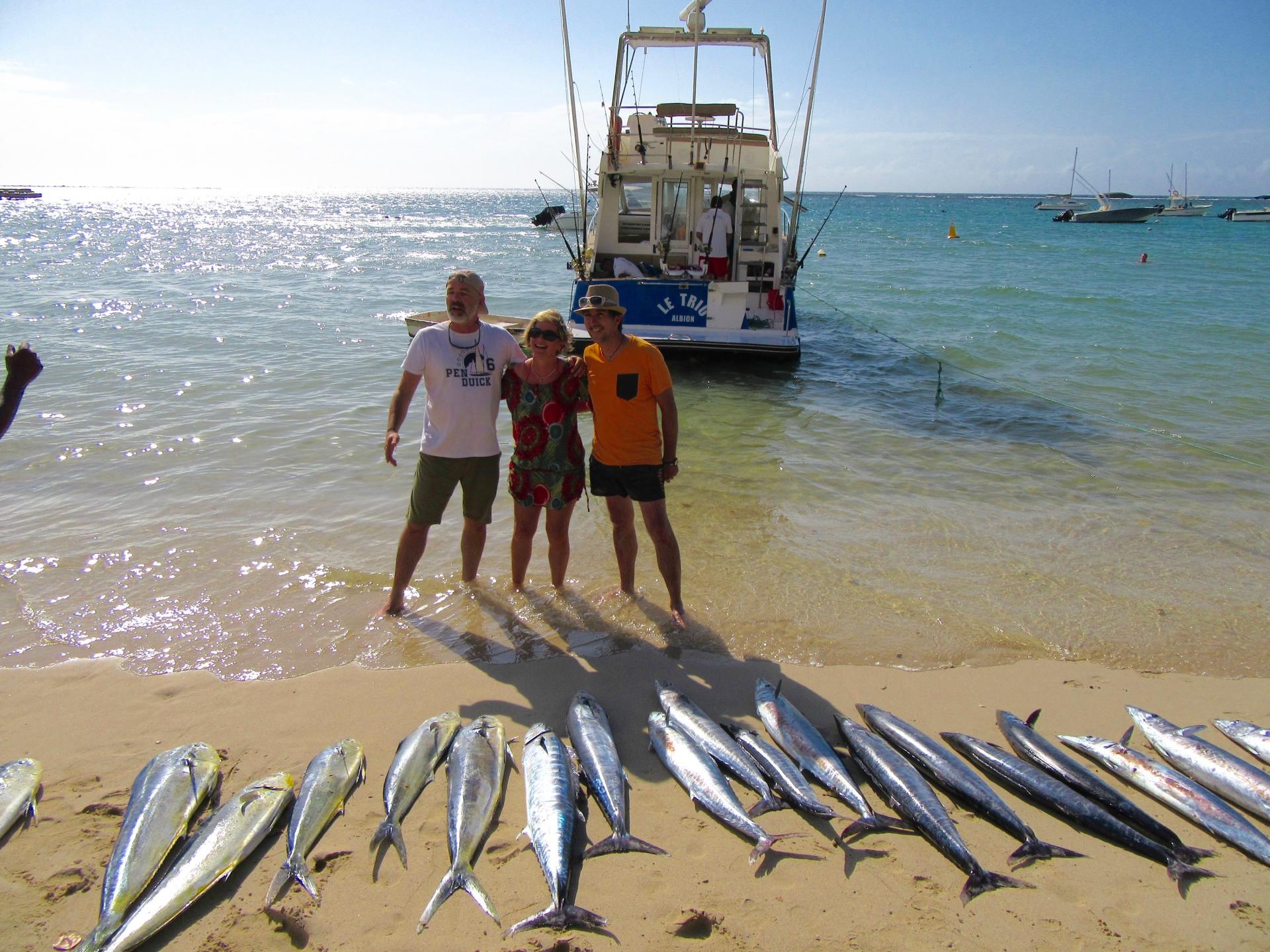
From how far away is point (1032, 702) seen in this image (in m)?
4.09

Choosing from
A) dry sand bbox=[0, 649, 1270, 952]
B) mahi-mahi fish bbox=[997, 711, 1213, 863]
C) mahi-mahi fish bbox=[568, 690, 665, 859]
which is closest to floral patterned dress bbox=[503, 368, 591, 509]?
dry sand bbox=[0, 649, 1270, 952]

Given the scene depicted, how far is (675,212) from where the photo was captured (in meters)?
12.9

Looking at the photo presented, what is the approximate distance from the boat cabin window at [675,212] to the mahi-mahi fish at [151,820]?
11.2 meters

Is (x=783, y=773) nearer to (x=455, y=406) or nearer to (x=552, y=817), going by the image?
(x=552, y=817)

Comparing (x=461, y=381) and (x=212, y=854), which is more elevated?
(x=461, y=381)

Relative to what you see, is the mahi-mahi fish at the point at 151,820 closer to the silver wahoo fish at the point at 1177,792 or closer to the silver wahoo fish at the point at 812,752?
the silver wahoo fish at the point at 812,752

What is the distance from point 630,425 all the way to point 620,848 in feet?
7.61

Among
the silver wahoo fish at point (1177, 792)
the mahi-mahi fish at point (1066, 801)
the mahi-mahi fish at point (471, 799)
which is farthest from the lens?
the silver wahoo fish at point (1177, 792)

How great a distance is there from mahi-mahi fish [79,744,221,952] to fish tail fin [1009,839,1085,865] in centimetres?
317

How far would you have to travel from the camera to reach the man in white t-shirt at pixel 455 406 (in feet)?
14.5

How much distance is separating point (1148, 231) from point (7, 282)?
7224cm

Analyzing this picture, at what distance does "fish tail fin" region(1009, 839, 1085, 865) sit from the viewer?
2955mm

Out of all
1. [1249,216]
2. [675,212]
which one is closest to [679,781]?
[675,212]

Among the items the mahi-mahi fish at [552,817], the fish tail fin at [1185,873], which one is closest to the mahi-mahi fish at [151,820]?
the mahi-mahi fish at [552,817]
